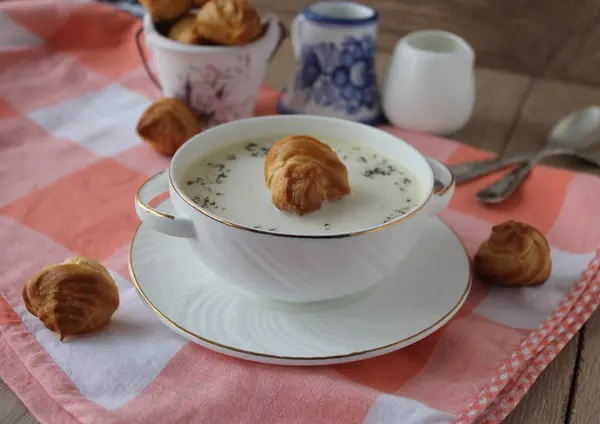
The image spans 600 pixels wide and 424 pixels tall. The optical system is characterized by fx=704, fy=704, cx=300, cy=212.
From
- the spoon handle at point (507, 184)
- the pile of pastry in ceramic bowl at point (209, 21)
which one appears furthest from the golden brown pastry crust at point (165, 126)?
the spoon handle at point (507, 184)

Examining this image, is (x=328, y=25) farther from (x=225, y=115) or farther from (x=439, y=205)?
(x=439, y=205)

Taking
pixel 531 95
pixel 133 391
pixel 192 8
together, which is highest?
pixel 192 8

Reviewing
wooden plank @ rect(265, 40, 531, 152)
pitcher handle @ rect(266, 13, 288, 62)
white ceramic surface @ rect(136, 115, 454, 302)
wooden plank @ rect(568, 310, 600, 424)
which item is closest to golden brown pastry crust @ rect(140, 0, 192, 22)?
pitcher handle @ rect(266, 13, 288, 62)

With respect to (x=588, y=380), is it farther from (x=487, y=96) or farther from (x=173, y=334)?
(x=487, y=96)

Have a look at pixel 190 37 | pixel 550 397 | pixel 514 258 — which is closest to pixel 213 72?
pixel 190 37

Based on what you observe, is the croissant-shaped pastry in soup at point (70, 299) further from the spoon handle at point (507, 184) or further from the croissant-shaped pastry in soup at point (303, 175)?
the spoon handle at point (507, 184)

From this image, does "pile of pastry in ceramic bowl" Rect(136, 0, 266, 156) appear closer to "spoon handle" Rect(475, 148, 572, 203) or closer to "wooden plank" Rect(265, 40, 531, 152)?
"wooden plank" Rect(265, 40, 531, 152)

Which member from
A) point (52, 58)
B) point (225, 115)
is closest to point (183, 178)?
point (225, 115)
